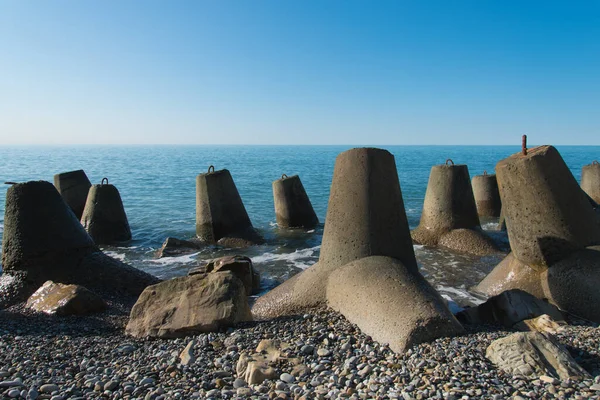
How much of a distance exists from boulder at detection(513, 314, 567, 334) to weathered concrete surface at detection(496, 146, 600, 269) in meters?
1.22

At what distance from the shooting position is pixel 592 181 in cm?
1299

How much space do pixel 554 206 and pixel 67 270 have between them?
6.22 m

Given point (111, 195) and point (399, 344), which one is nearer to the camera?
point (399, 344)

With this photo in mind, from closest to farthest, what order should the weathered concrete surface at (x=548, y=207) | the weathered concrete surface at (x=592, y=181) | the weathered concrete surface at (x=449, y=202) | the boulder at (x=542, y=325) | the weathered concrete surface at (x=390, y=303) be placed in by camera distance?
1. the weathered concrete surface at (x=390, y=303)
2. the boulder at (x=542, y=325)
3. the weathered concrete surface at (x=548, y=207)
4. the weathered concrete surface at (x=449, y=202)
5. the weathered concrete surface at (x=592, y=181)

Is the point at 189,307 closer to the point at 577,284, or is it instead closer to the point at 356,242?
the point at 356,242

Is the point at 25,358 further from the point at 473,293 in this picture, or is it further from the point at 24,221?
the point at 473,293

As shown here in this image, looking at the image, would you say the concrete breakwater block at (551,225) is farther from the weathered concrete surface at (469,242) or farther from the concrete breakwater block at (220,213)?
the concrete breakwater block at (220,213)

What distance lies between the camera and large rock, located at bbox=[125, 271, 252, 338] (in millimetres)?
4297

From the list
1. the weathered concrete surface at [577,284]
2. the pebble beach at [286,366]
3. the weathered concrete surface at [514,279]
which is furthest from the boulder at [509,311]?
the weathered concrete surface at [514,279]

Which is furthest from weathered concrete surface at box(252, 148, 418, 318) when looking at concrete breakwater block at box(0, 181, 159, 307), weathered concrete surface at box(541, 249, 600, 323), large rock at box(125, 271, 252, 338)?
concrete breakwater block at box(0, 181, 159, 307)

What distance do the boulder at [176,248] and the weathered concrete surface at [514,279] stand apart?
253 inches

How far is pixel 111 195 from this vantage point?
11688mm

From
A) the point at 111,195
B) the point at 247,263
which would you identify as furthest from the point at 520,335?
the point at 111,195

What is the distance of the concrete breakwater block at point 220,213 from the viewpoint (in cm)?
1077
